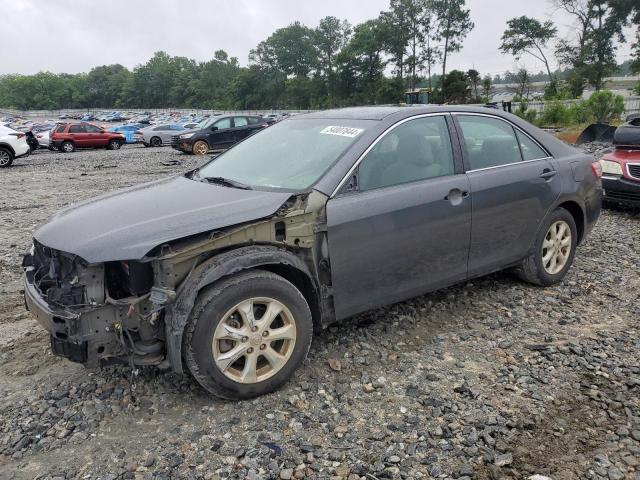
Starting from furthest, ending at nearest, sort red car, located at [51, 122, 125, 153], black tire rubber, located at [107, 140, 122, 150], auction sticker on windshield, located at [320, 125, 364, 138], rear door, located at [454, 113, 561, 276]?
black tire rubber, located at [107, 140, 122, 150], red car, located at [51, 122, 125, 153], rear door, located at [454, 113, 561, 276], auction sticker on windshield, located at [320, 125, 364, 138]

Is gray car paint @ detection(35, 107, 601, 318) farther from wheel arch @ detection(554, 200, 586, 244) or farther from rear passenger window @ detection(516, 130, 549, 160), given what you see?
wheel arch @ detection(554, 200, 586, 244)

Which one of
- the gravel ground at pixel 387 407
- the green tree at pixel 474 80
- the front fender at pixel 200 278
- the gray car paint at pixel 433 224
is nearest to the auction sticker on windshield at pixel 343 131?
the gray car paint at pixel 433 224

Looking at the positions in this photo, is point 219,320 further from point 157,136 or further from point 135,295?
point 157,136

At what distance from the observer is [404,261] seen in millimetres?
3508

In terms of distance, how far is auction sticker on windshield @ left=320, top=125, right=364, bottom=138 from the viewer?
3564 mm

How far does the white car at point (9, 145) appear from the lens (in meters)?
17.1

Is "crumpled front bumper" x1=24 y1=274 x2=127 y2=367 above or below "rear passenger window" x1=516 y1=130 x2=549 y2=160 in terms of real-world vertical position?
below

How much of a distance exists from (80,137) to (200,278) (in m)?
25.4

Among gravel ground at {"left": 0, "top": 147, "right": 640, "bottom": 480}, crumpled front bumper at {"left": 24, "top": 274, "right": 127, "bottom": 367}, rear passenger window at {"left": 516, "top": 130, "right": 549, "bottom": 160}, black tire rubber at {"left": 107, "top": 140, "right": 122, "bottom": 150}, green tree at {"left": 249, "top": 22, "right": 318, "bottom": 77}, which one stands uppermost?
green tree at {"left": 249, "top": 22, "right": 318, "bottom": 77}

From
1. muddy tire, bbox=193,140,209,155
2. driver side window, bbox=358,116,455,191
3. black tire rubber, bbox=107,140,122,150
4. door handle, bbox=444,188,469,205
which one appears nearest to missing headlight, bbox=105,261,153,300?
driver side window, bbox=358,116,455,191

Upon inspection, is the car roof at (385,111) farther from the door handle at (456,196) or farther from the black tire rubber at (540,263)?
the black tire rubber at (540,263)

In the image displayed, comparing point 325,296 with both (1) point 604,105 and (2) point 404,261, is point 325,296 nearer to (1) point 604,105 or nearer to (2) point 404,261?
(2) point 404,261

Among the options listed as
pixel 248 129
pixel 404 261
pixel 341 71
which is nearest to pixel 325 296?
pixel 404 261

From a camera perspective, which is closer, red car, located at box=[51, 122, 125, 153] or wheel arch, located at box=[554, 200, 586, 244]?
wheel arch, located at box=[554, 200, 586, 244]
